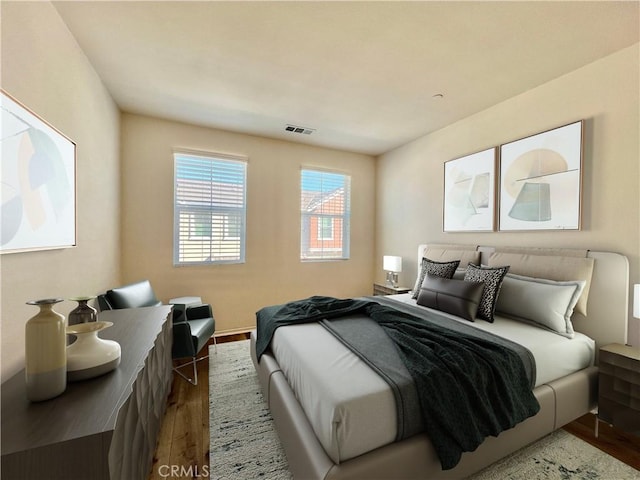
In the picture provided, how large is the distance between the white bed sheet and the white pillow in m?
0.08

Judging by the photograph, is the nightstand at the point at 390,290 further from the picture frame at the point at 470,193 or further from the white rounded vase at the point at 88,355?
the white rounded vase at the point at 88,355

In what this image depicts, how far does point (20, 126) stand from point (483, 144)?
12.4 ft

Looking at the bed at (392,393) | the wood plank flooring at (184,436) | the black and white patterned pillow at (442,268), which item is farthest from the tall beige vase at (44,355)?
the black and white patterned pillow at (442,268)

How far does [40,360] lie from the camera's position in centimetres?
95

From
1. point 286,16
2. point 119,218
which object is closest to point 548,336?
point 286,16

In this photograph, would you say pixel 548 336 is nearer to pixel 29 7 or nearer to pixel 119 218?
pixel 29 7

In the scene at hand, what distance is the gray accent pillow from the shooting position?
2240 millimetres

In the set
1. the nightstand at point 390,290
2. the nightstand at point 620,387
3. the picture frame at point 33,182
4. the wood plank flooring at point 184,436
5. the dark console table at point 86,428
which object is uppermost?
the picture frame at point 33,182

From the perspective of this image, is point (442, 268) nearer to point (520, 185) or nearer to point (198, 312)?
point (520, 185)

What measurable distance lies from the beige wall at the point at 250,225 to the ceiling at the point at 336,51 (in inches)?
18.7

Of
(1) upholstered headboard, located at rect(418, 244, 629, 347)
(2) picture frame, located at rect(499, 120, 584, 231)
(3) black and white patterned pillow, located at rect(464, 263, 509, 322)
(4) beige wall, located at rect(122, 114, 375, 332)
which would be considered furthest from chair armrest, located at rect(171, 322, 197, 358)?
(2) picture frame, located at rect(499, 120, 584, 231)

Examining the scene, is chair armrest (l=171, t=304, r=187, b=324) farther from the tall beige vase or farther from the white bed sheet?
the tall beige vase

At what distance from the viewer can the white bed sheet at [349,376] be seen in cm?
116

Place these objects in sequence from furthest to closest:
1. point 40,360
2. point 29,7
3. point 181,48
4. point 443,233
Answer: point 443,233 < point 181,48 < point 29,7 < point 40,360
